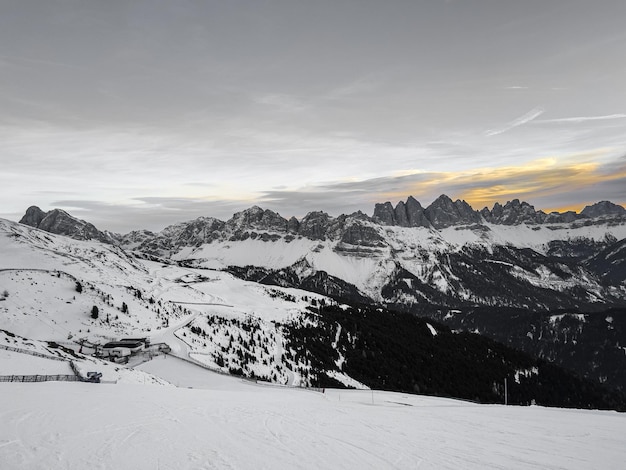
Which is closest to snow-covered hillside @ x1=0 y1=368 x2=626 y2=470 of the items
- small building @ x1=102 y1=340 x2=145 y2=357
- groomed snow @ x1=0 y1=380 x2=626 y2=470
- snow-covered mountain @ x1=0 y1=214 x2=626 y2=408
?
groomed snow @ x1=0 y1=380 x2=626 y2=470

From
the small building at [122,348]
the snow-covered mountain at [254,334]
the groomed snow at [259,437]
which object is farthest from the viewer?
the snow-covered mountain at [254,334]

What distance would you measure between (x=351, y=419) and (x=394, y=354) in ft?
430

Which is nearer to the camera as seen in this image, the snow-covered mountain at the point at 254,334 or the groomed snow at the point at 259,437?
the groomed snow at the point at 259,437

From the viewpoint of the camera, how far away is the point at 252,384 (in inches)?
2184

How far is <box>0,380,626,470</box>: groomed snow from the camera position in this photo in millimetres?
14164

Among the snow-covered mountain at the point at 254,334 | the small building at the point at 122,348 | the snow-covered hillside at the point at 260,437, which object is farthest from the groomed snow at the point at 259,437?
the small building at the point at 122,348

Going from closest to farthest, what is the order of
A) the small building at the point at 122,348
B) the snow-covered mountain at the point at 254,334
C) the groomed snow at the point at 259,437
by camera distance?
the groomed snow at the point at 259,437
the small building at the point at 122,348
the snow-covered mountain at the point at 254,334

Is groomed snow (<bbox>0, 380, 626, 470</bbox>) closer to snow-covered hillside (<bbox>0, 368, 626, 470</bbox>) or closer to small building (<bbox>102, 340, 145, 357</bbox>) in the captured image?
snow-covered hillside (<bbox>0, 368, 626, 470</bbox>)

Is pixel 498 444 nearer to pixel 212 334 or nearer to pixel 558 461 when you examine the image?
pixel 558 461

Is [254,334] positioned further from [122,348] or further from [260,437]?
[260,437]

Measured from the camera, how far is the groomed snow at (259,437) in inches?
558

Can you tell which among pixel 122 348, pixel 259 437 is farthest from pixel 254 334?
pixel 259 437

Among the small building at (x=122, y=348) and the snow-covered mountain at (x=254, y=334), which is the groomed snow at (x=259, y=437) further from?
the small building at (x=122, y=348)

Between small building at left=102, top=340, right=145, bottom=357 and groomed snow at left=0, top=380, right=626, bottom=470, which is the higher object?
groomed snow at left=0, top=380, right=626, bottom=470
